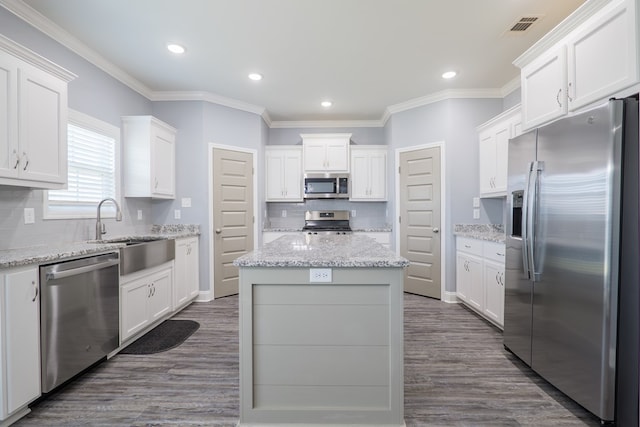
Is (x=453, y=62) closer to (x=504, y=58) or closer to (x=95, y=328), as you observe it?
(x=504, y=58)

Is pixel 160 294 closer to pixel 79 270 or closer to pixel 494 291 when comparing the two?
pixel 79 270

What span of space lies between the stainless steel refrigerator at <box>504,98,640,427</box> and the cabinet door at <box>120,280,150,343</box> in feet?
10.8

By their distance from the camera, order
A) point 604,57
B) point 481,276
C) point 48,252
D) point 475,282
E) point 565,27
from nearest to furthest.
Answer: point 604,57 < point 48,252 < point 565,27 < point 481,276 < point 475,282

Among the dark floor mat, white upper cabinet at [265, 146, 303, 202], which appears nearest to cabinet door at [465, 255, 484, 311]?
white upper cabinet at [265, 146, 303, 202]

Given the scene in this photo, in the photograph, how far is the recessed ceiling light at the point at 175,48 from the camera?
2850mm

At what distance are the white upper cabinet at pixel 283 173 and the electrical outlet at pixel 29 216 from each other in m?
3.04

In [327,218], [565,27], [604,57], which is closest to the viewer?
[604,57]

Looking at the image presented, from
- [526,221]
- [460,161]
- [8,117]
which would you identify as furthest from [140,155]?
[460,161]

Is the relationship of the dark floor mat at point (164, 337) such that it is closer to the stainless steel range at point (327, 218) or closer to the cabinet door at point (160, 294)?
the cabinet door at point (160, 294)

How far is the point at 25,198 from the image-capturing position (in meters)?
2.32

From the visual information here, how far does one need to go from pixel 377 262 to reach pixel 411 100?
353 centimetres

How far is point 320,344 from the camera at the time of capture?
1.59 m

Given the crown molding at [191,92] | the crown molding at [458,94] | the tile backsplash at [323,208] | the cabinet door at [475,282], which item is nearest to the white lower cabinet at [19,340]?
the crown molding at [191,92]

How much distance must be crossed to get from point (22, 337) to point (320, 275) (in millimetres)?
1803
